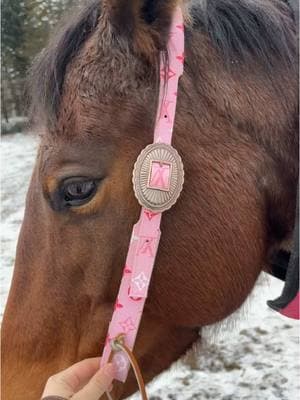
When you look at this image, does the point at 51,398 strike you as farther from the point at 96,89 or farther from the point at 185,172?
the point at 96,89

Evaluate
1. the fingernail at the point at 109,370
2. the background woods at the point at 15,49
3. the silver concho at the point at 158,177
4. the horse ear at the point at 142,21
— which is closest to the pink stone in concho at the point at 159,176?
the silver concho at the point at 158,177

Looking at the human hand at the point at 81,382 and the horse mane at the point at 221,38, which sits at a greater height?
the horse mane at the point at 221,38

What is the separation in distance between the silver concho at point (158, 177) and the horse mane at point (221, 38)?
0.28 meters

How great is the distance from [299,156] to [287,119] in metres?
0.10

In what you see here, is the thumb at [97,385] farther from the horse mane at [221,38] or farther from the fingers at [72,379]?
the horse mane at [221,38]

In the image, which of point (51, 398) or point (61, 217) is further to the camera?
point (61, 217)

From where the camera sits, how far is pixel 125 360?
1.35m

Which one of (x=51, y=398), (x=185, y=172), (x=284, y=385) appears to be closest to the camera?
(x=51, y=398)

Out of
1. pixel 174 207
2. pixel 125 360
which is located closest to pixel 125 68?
pixel 174 207

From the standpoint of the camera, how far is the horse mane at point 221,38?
1.34m

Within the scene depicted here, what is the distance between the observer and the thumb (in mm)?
1197

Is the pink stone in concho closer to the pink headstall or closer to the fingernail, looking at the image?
the pink headstall

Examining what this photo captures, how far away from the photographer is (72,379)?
1.25 m

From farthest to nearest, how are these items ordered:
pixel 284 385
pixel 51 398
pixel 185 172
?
pixel 284 385
pixel 185 172
pixel 51 398
